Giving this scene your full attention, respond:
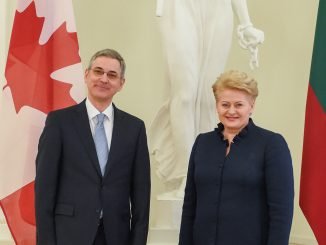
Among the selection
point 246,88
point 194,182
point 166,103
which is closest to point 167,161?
point 166,103

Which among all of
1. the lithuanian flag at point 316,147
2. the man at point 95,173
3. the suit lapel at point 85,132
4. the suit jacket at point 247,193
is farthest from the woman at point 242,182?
the lithuanian flag at point 316,147

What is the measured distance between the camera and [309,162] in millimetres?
2715

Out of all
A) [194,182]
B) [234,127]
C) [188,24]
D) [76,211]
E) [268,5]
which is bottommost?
[76,211]

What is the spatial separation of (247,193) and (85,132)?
64 cm

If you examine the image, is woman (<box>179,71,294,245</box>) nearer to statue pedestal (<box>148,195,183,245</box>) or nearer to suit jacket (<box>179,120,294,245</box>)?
suit jacket (<box>179,120,294,245</box>)

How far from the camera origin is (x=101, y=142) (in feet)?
7.10

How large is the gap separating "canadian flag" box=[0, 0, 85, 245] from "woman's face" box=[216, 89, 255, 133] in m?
1.02

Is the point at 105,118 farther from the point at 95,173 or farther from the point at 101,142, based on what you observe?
the point at 95,173

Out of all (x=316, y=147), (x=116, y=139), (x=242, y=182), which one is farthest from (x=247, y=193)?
(x=316, y=147)

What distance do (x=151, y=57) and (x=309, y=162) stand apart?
2237 mm

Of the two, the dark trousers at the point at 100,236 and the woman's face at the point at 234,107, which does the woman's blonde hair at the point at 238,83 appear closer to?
the woman's face at the point at 234,107

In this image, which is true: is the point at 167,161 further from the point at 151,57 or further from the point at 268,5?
the point at 268,5

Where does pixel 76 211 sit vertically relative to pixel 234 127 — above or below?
below

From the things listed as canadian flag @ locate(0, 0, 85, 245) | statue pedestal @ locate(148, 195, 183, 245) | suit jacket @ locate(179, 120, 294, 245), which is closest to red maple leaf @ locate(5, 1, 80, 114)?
canadian flag @ locate(0, 0, 85, 245)
